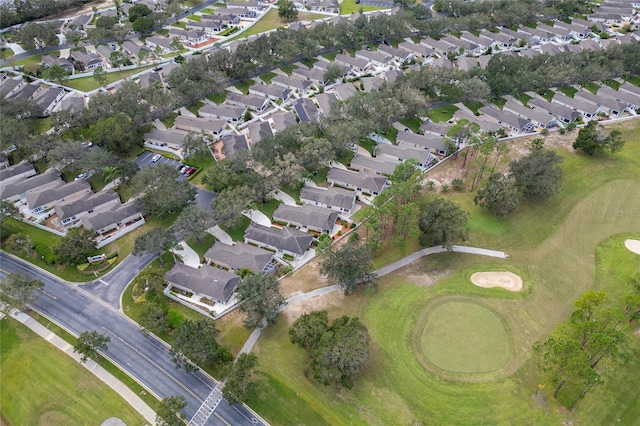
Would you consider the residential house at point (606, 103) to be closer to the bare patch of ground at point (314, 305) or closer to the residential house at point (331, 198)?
the residential house at point (331, 198)

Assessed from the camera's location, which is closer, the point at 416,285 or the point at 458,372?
the point at 458,372

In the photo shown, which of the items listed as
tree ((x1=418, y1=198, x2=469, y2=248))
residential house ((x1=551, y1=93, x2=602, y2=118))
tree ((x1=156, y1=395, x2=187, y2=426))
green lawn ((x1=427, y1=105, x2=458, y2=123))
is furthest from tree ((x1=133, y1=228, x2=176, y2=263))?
residential house ((x1=551, y1=93, x2=602, y2=118))

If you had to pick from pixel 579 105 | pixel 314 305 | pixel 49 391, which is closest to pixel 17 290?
pixel 49 391

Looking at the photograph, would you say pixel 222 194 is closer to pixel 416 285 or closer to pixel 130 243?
pixel 130 243

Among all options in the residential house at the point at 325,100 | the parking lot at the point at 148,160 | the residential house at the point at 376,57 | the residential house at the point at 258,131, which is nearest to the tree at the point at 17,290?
the parking lot at the point at 148,160

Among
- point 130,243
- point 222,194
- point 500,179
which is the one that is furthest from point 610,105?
point 130,243

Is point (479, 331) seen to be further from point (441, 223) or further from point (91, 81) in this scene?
point (91, 81)
